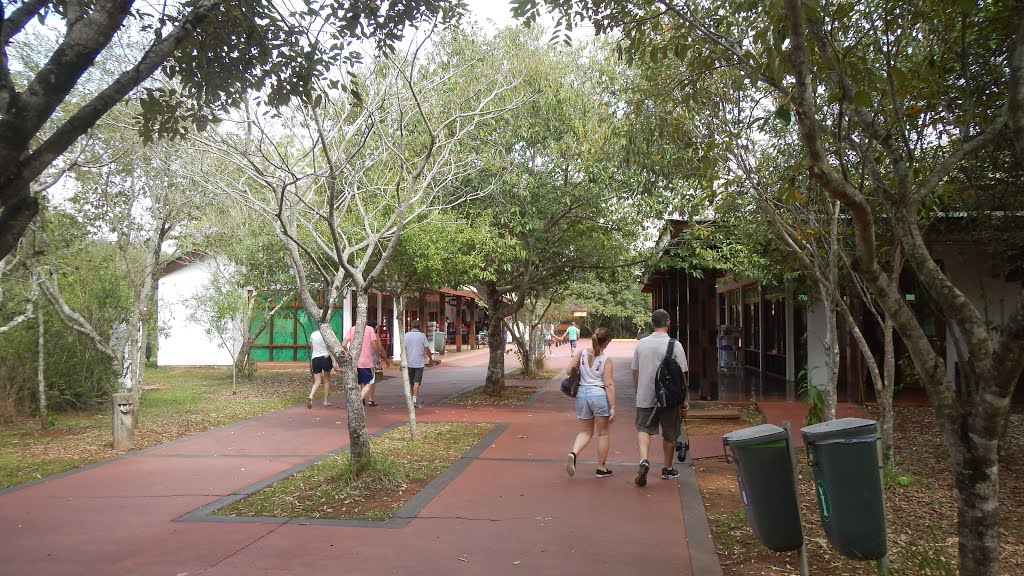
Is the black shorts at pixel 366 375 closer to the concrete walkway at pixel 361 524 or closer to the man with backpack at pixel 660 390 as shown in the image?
the concrete walkway at pixel 361 524

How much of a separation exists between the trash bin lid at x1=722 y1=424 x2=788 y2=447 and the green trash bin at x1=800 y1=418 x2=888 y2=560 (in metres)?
0.30

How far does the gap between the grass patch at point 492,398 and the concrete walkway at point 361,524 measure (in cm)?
486

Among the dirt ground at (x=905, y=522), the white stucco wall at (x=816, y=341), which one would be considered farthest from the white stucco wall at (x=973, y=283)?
the dirt ground at (x=905, y=522)

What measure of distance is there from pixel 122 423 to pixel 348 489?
13.3 ft

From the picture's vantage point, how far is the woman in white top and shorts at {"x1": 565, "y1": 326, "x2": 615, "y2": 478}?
735 cm

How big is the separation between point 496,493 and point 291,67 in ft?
13.9

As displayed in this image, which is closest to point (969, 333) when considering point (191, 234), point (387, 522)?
point (387, 522)

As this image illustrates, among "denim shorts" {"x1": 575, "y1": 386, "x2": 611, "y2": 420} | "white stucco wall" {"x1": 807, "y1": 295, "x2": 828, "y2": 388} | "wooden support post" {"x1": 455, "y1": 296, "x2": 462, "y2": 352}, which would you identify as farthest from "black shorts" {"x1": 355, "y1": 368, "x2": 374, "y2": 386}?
"wooden support post" {"x1": 455, "y1": 296, "x2": 462, "y2": 352}

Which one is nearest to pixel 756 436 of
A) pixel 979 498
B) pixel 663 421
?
pixel 979 498

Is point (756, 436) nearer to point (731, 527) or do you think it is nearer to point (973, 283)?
point (731, 527)

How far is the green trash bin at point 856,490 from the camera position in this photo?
385 centimetres

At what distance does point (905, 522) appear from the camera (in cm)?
567

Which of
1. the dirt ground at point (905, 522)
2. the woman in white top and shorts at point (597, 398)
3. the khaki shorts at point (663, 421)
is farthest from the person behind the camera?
the woman in white top and shorts at point (597, 398)

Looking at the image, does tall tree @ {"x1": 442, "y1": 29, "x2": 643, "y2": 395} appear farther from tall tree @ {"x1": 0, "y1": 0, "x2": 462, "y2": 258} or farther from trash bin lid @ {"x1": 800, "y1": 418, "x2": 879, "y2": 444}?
trash bin lid @ {"x1": 800, "y1": 418, "x2": 879, "y2": 444}
